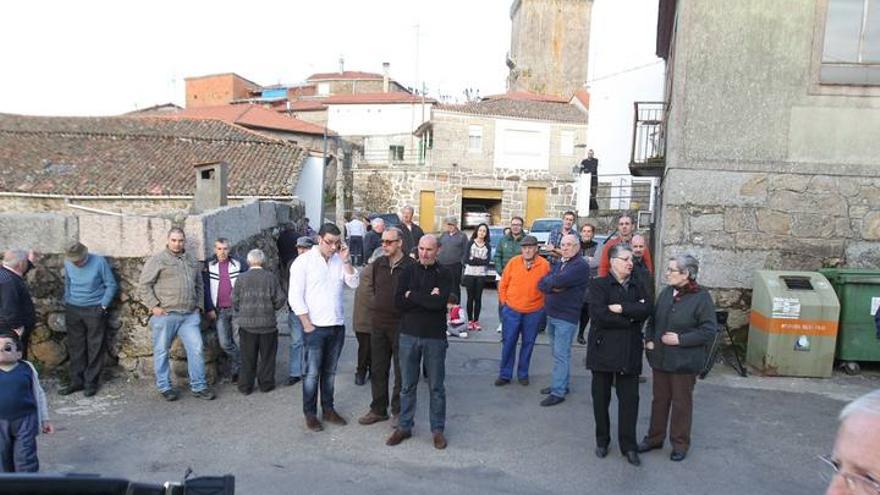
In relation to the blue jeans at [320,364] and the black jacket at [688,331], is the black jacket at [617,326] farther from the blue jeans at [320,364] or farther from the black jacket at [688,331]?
the blue jeans at [320,364]

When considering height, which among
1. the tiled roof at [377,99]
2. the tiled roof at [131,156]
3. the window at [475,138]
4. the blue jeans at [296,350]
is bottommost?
the blue jeans at [296,350]

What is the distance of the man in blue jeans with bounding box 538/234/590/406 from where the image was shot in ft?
20.4

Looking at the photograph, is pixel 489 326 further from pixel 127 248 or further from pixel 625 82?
A: pixel 625 82

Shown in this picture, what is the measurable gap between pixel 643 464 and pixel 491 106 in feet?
101

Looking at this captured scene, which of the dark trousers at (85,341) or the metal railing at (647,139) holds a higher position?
the metal railing at (647,139)

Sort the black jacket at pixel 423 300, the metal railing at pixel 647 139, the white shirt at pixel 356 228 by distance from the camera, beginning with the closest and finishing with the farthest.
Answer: the black jacket at pixel 423 300 → the metal railing at pixel 647 139 → the white shirt at pixel 356 228

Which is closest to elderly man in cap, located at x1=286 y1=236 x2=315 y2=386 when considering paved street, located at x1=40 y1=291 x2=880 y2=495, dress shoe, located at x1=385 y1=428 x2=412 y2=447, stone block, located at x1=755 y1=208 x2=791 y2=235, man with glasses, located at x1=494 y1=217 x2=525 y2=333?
paved street, located at x1=40 y1=291 x2=880 y2=495

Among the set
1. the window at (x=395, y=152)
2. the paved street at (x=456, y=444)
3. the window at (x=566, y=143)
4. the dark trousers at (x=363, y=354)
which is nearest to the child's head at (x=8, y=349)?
the paved street at (x=456, y=444)

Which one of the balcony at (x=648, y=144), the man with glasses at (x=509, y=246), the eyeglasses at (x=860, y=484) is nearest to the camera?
the eyeglasses at (x=860, y=484)

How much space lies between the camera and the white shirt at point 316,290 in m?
5.51

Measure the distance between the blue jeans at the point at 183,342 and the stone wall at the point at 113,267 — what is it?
29cm

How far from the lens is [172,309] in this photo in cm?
607

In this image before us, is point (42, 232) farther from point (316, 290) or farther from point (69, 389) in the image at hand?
point (316, 290)

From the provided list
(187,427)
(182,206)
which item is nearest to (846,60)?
(187,427)
